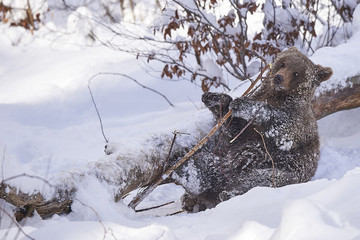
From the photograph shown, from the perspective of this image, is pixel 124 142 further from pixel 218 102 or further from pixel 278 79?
pixel 278 79

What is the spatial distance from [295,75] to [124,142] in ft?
4.64

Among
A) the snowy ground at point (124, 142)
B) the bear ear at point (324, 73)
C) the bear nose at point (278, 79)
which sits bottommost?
the snowy ground at point (124, 142)

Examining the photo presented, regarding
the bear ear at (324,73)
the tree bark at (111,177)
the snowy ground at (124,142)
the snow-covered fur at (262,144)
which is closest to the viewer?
the snowy ground at (124,142)

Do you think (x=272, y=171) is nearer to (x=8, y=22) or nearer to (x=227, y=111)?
(x=227, y=111)

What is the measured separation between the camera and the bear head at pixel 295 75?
11.7ft

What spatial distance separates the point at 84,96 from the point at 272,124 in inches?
209

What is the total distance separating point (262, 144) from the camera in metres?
3.45

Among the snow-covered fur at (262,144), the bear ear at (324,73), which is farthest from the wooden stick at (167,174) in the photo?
the bear ear at (324,73)

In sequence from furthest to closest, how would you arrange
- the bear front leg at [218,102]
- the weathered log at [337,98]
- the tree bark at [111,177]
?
the weathered log at [337,98], the bear front leg at [218,102], the tree bark at [111,177]

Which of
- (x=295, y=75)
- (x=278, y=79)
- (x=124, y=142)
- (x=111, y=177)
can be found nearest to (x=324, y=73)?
(x=295, y=75)

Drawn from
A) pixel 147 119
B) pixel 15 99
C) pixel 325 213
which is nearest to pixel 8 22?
pixel 15 99

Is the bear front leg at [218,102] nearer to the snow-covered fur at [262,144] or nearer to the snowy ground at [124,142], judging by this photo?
the snow-covered fur at [262,144]

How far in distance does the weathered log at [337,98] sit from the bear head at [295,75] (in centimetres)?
71

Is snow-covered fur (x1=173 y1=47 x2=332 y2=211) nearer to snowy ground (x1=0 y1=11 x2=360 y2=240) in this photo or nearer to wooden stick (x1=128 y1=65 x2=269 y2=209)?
wooden stick (x1=128 y1=65 x2=269 y2=209)
